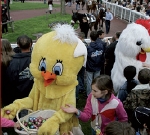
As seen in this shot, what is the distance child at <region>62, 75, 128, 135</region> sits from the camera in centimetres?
290

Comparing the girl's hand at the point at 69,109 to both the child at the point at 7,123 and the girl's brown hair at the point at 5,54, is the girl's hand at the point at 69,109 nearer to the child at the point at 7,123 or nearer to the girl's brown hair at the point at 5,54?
the child at the point at 7,123

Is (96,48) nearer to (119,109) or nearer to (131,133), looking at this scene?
(119,109)

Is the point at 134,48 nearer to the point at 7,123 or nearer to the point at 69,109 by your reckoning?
the point at 69,109

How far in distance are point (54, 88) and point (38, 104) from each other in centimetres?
36

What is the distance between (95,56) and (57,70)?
6.91 ft

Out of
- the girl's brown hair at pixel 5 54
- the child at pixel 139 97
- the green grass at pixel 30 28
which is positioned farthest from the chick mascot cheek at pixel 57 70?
the green grass at pixel 30 28

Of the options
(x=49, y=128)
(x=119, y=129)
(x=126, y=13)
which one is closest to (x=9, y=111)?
(x=49, y=128)

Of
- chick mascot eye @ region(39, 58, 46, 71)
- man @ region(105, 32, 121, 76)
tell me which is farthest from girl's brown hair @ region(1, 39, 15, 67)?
man @ region(105, 32, 121, 76)

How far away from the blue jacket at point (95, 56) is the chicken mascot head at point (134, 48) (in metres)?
0.33

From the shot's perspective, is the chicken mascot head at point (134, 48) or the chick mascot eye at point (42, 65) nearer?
the chick mascot eye at point (42, 65)

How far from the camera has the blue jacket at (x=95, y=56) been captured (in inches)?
193

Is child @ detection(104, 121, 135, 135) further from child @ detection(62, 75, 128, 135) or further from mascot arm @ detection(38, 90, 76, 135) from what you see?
mascot arm @ detection(38, 90, 76, 135)

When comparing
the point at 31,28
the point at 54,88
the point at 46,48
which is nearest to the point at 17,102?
the point at 54,88

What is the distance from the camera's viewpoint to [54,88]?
313cm
